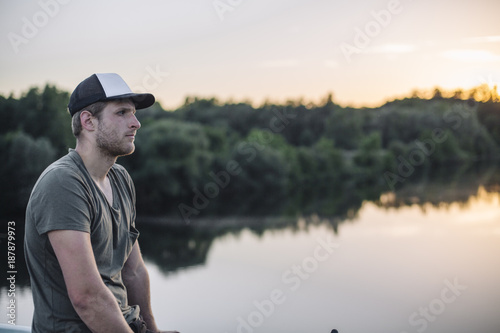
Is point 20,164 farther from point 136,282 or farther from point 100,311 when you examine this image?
point 100,311

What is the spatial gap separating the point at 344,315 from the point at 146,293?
36.6ft

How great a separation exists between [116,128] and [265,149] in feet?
86.5

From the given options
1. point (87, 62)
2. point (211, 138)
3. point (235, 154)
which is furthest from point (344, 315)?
point (211, 138)

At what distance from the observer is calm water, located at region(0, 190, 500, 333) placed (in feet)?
39.2

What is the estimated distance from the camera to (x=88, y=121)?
1.24 metres

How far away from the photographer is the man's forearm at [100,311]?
109 centimetres

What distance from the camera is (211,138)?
1115 inches

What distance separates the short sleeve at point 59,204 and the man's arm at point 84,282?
0.8 inches

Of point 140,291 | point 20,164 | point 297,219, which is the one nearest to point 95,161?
point 140,291

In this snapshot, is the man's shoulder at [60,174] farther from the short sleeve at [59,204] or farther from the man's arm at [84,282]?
the man's arm at [84,282]

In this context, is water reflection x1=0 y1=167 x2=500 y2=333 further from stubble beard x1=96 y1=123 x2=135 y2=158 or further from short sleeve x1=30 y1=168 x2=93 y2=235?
short sleeve x1=30 y1=168 x2=93 y2=235

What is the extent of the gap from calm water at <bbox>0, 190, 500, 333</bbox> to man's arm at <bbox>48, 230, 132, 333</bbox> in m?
8.93

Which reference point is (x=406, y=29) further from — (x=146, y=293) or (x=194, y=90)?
(x=146, y=293)

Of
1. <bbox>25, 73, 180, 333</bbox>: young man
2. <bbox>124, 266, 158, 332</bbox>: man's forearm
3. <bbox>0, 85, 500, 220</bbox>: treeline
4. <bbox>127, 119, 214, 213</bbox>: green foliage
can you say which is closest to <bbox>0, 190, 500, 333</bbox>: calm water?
<bbox>127, 119, 214, 213</bbox>: green foliage
